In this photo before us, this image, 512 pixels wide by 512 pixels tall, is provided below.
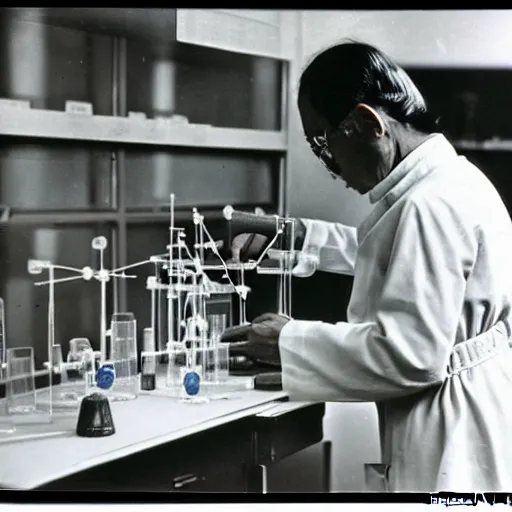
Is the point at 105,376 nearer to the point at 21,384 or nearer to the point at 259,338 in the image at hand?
the point at 21,384

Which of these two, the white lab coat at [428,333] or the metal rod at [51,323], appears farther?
the metal rod at [51,323]

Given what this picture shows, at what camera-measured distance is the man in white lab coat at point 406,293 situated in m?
1.31

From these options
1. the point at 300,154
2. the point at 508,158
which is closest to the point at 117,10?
the point at 300,154

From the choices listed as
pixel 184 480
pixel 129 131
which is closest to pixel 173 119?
pixel 129 131

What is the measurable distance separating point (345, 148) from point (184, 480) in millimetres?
673

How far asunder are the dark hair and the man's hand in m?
0.38

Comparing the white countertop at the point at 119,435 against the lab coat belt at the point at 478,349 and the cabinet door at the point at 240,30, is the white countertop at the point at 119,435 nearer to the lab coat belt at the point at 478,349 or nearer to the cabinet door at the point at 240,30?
the lab coat belt at the point at 478,349

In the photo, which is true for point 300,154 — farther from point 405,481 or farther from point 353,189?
point 405,481

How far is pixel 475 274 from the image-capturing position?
4.33 feet

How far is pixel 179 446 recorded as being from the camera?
1.36 m

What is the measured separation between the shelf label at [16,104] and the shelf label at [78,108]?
0.08 metres

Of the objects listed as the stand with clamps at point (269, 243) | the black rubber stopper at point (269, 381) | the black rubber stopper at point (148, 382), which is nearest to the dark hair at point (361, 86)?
the stand with clamps at point (269, 243)

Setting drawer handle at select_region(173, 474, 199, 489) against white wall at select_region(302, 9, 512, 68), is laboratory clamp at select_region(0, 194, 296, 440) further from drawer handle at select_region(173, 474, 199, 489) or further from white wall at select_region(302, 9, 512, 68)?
white wall at select_region(302, 9, 512, 68)
